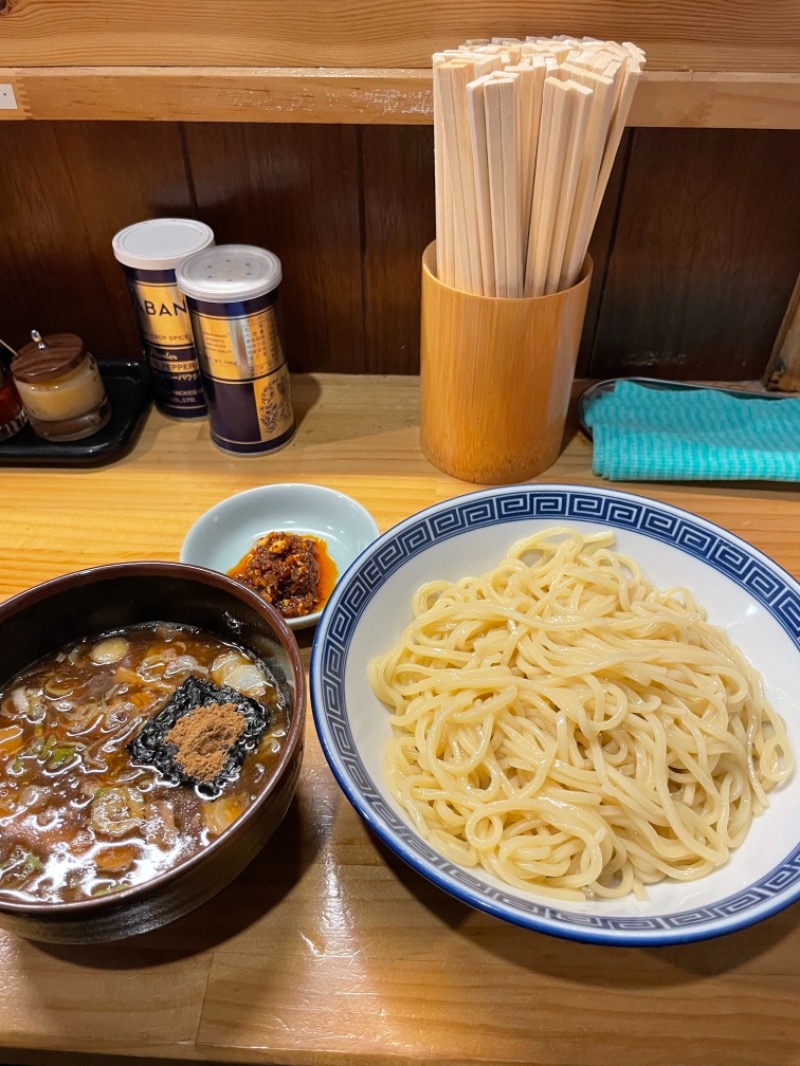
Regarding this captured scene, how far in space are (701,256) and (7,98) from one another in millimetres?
1243

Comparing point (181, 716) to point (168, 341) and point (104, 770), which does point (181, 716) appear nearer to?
point (104, 770)

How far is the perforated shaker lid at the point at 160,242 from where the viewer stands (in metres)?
1.39

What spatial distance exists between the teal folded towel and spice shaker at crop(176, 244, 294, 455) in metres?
0.63

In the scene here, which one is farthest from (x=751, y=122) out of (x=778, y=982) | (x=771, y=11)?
(x=778, y=982)

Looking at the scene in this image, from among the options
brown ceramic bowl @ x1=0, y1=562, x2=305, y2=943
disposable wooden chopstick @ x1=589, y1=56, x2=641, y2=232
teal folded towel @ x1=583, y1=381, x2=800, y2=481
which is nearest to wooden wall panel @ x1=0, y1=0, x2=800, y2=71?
disposable wooden chopstick @ x1=589, y1=56, x2=641, y2=232

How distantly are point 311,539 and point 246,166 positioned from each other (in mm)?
711

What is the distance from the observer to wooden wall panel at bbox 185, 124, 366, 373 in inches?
55.7

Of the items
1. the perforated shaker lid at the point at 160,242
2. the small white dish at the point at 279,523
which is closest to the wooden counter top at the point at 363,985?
the small white dish at the point at 279,523

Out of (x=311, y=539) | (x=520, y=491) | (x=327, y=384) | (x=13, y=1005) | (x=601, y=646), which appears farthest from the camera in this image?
(x=327, y=384)

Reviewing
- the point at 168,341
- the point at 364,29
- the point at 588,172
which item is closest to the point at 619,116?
the point at 588,172

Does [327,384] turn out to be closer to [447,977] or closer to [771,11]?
[771,11]

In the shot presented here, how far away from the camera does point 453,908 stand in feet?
3.06

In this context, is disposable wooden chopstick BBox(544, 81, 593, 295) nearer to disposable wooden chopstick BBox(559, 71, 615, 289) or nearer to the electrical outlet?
disposable wooden chopstick BBox(559, 71, 615, 289)

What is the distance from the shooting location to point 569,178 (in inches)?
43.7
